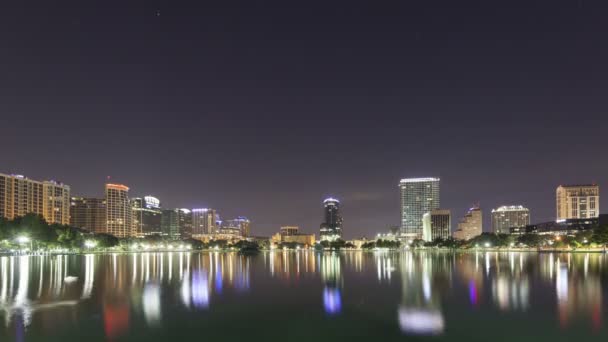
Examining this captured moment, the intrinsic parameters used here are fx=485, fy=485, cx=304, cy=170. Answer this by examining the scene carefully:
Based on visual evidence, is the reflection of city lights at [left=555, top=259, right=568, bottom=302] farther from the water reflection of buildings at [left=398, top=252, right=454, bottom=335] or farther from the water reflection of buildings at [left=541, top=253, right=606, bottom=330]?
the water reflection of buildings at [left=398, top=252, right=454, bottom=335]

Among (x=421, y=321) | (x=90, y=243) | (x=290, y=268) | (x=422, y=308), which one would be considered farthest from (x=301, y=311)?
(x=90, y=243)

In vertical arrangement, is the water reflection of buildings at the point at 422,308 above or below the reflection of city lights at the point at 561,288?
above

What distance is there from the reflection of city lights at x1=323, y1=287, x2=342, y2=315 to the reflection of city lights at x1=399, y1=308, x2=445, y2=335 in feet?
14.6

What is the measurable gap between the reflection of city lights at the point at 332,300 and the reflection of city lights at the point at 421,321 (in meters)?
4.45

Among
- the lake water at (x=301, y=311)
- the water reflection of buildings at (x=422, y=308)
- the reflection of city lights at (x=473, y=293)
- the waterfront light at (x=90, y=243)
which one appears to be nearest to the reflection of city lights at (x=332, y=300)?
the lake water at (x=301, y=311)

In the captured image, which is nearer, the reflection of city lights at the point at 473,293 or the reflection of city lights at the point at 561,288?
the reflection of city lights at the point at 473,293

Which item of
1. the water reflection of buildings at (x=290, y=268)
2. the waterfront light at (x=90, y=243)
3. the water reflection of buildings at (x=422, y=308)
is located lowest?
the waterfront light at (x=90, y=243)

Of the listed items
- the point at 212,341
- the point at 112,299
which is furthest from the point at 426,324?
the point at 112,299

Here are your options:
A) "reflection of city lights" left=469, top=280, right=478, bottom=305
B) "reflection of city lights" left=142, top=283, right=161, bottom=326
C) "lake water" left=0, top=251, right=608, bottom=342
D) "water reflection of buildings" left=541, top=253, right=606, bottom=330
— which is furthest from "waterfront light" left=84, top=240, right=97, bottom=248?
"water reflection of buildings" left=541, top=253, right=606, bottom=330

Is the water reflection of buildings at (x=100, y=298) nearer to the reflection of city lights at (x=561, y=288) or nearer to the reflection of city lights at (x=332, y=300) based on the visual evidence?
the reflection of city lights at (x=332, y=300)

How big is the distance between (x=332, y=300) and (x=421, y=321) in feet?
35.5

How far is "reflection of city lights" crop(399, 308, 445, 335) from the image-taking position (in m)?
25.7

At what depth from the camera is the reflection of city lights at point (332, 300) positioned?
108 ft

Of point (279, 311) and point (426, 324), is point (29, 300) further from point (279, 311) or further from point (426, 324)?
point (426, 324)
